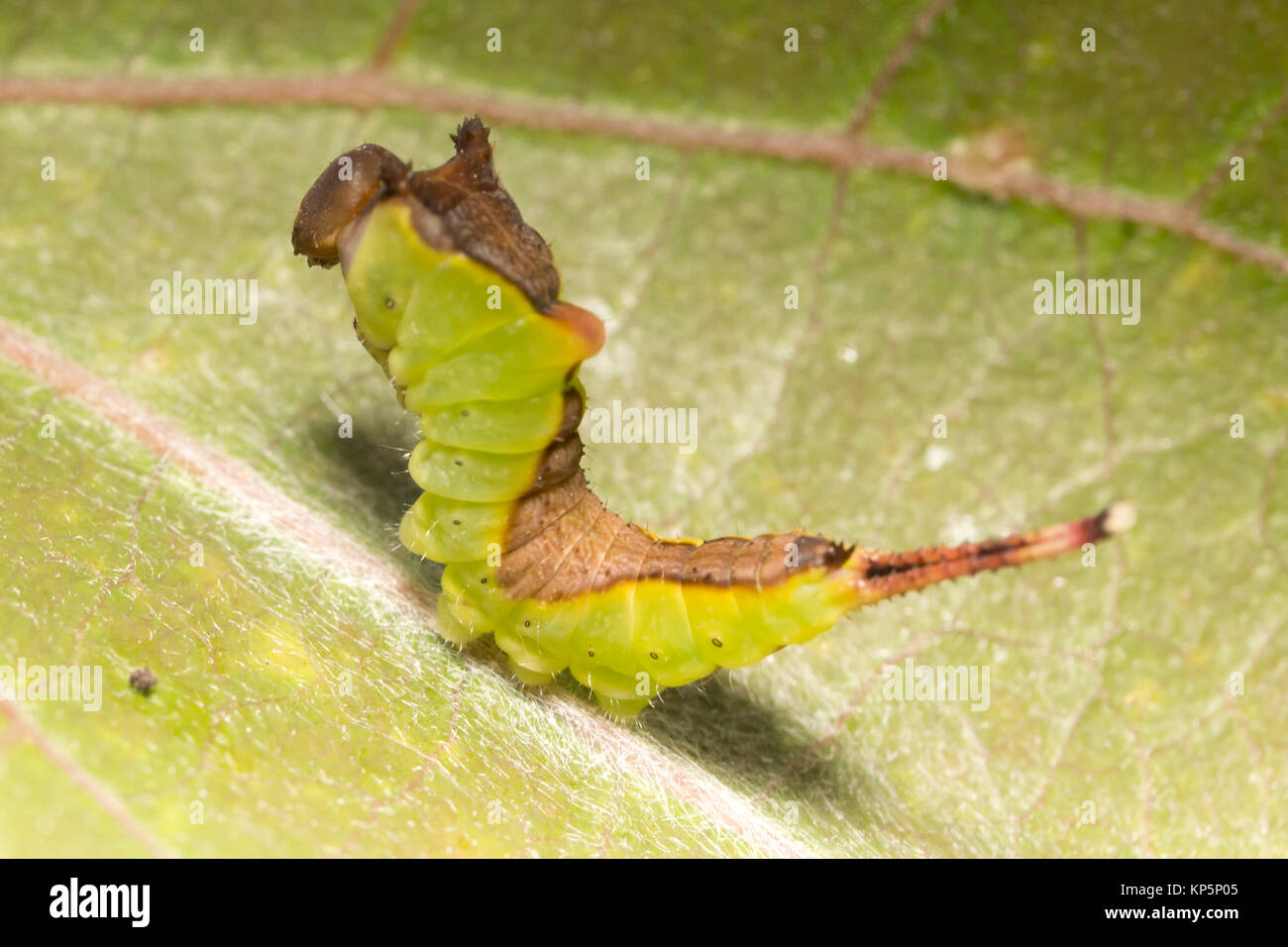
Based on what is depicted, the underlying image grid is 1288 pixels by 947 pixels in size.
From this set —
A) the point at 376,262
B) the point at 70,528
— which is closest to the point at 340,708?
the point at 70,528

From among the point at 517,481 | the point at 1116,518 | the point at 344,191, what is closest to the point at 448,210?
the point at 344,191

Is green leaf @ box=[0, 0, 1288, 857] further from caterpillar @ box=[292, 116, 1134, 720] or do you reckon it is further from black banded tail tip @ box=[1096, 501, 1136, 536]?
black banded tail tip @ box=[1096, 501, 1136, 536]

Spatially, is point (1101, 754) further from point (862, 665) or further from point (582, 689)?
point (582, 689)

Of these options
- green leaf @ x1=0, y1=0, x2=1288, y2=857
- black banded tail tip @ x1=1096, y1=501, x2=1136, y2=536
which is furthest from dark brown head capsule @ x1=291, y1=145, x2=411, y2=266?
black banded tail tip @ x1=1096, y1=501, x2=1136, y2=536

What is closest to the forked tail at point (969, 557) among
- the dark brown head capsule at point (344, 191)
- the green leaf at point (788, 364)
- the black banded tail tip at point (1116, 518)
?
the black banded tail tip at point (1116, 518)

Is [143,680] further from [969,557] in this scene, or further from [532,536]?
[969,557]
